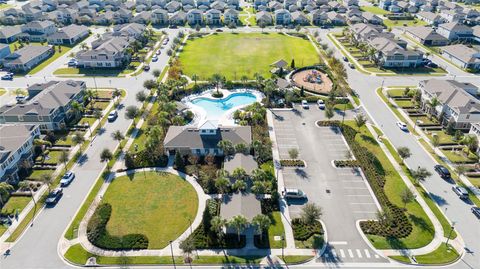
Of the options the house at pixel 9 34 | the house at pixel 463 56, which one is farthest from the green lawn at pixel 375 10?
the house at pixel 9 34

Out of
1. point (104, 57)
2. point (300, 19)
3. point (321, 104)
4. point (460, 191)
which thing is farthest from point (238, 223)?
point (300, 19)

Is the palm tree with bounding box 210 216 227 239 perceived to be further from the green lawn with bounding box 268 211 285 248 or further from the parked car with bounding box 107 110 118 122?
the parked car with bounding box 107 110 118 122

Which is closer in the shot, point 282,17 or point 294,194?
point 294,194

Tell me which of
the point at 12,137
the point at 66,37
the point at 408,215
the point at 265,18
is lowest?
the point at 408,215

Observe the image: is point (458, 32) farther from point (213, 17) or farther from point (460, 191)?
point (460, 191)

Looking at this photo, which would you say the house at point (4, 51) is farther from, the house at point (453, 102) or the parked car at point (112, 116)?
the house at point (453, 102)

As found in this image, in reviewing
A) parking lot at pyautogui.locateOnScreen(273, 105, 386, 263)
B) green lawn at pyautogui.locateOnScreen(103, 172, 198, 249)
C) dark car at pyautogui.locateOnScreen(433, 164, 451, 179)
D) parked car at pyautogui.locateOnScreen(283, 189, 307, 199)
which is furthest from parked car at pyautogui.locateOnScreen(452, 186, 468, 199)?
green lawn at pyautogui.locateOnScreen(103, 172, 198, 249)
